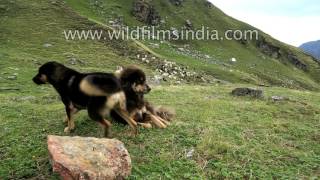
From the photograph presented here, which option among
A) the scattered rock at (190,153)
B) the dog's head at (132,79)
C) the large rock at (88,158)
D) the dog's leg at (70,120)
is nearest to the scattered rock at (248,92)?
the dog's head at (132,79)

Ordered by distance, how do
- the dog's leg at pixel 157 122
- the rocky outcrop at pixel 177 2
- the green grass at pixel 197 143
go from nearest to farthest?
the green grass at pixel 197 143, the dog's leg at pixel 157 122, the rocky outcrop at pixel 177 2

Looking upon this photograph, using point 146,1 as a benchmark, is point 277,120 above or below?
below

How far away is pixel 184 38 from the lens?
79000 millimetres

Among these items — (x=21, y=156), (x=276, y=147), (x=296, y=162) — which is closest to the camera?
(x=21, y=156)

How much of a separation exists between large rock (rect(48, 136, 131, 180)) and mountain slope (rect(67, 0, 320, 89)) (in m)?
42.8

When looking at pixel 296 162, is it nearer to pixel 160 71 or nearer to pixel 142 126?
pixel 142 126

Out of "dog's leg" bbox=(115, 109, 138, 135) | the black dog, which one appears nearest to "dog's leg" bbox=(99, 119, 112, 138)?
the black dog

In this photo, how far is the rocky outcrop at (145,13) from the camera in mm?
78188

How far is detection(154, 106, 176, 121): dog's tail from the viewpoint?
15106mm

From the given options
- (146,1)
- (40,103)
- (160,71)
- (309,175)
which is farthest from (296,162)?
(146,1)

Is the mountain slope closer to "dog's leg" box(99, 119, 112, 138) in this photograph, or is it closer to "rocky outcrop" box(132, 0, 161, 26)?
"rocky outcrop" box(132, 0, 161, 26)

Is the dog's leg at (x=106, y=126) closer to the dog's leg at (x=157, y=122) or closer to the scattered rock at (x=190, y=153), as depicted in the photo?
the dog's leg at (x=157, y=122)

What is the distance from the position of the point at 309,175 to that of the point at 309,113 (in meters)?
Answer: 7.64

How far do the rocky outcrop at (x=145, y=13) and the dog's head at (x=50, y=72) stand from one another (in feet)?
212
